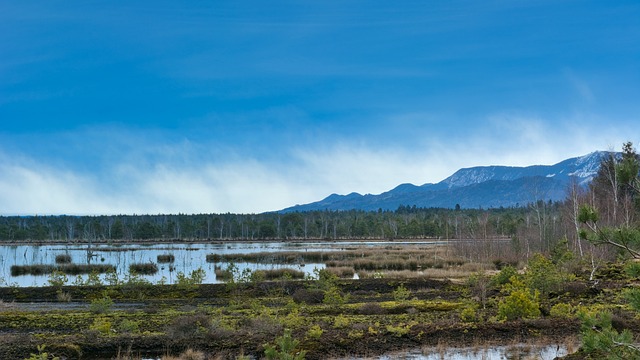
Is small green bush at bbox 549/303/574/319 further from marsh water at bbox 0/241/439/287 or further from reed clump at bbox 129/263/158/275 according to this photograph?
reed clump at bbox 129/263/158/275

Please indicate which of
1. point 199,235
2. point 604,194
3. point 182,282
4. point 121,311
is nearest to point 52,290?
point 182,282

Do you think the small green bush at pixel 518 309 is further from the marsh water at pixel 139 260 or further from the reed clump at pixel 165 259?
the reed clump at pixel 165 259

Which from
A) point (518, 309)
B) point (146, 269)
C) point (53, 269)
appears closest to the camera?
point (518, 309)

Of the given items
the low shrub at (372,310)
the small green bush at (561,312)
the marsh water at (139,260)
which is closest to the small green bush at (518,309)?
the small green bush at (561,312)

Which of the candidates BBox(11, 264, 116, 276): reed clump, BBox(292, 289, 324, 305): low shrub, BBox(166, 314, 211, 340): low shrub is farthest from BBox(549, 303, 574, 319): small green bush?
BBox(11, 264, 116, 276): reed clump

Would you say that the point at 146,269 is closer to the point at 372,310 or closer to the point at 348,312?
the point at 348,312

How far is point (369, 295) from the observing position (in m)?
32.3

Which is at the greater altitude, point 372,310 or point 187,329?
point 187,329

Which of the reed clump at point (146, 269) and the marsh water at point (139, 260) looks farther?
the reed clump at point (146, 269)

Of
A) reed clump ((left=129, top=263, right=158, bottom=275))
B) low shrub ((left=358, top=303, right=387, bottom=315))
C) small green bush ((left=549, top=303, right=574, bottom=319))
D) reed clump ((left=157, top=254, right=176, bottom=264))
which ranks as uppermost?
reed clump ((left=157, top=254, right=176, bottom=264))

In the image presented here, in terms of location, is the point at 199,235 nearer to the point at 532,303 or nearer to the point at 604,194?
the point at 604,194

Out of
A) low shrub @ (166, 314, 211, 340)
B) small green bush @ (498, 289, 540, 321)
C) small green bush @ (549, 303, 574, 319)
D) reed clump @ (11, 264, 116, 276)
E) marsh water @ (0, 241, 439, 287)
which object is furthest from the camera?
reed clump @ (11, 264, 116, 276)

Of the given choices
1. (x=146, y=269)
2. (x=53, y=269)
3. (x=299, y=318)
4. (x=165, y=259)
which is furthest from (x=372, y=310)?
(x=165, y=259)

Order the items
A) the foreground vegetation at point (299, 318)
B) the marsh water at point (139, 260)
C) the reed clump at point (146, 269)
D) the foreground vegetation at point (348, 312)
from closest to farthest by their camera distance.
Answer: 1. the foreground vegetation at point (348, 312)
2. the foreground vegetation at point (299, 318)
3. the marsh water at point (139, 260)
4. the reed clump at point (146, 269)
